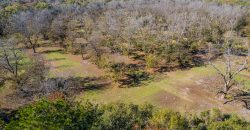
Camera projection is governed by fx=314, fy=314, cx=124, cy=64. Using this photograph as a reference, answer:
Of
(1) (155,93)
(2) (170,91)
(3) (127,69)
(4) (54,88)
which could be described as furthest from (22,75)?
(2) (170,91)

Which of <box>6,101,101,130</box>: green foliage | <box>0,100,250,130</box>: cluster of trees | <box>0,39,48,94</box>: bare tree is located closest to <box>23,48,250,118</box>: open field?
<box>0,100,250,130</box>: cluster of trees

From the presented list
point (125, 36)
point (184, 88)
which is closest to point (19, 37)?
point (125, 36)

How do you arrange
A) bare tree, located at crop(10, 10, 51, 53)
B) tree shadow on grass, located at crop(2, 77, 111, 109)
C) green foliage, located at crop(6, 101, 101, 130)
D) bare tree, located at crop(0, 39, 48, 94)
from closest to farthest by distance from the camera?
green foliage, located at crop(6, 101, 101, 130) < tree shadow on grass, located at crop(2, 77, 111, 109) < bare tree, located at crop(0, 39, 48, 94) < bare tree, located at crop(10, 10, 51, 53)

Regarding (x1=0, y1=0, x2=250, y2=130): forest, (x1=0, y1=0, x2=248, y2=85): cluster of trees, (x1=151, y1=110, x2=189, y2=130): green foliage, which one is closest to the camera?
(x1=151, y1=110, x2=189, y2=130): green foliage

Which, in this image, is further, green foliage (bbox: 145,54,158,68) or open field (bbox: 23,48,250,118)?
green foliage (bbox: 145,54,158,68)

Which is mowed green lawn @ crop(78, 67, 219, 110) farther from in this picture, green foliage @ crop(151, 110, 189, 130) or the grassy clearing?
green foliage @ crop(151, 110, 189, 130)

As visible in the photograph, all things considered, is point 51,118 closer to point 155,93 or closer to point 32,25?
point 155,93

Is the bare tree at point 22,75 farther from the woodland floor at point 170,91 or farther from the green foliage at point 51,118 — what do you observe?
the green foliage at point 51,118
